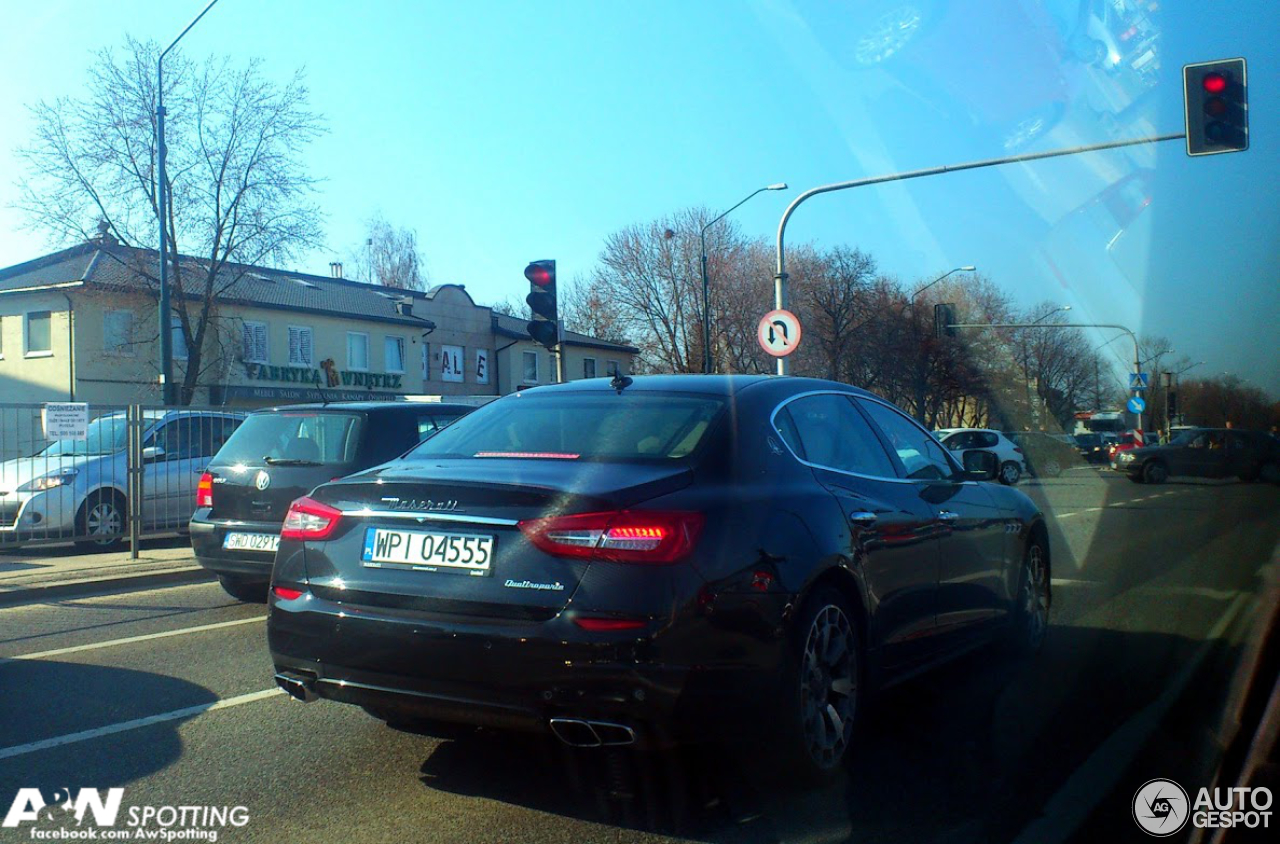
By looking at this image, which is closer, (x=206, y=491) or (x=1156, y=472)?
(x=206, y=491)

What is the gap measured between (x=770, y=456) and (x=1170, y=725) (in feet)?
7.99

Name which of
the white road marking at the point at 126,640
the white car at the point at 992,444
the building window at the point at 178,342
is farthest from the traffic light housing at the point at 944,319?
the building window at the point at 178,342

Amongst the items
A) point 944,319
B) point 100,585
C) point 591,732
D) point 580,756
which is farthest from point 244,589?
point 944,319

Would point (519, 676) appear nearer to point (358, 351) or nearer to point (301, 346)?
point (301, 346)

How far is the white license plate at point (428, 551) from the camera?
13.0 feet

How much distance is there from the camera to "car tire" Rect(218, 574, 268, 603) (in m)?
9.21

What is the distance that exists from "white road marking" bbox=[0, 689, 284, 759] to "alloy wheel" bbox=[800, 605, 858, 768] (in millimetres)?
2993

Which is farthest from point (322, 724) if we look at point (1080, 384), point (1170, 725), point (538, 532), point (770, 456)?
point (1080, 384)

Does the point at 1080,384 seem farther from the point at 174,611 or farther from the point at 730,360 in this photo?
the point at 174,611

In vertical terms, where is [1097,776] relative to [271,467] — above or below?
below

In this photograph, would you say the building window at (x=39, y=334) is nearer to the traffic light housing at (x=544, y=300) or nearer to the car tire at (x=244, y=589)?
the traffic light housing at (x=544, y=300)

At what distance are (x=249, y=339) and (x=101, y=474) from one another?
32.3 m

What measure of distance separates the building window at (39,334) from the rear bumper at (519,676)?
40646 mm

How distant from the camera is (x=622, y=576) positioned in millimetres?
3773
